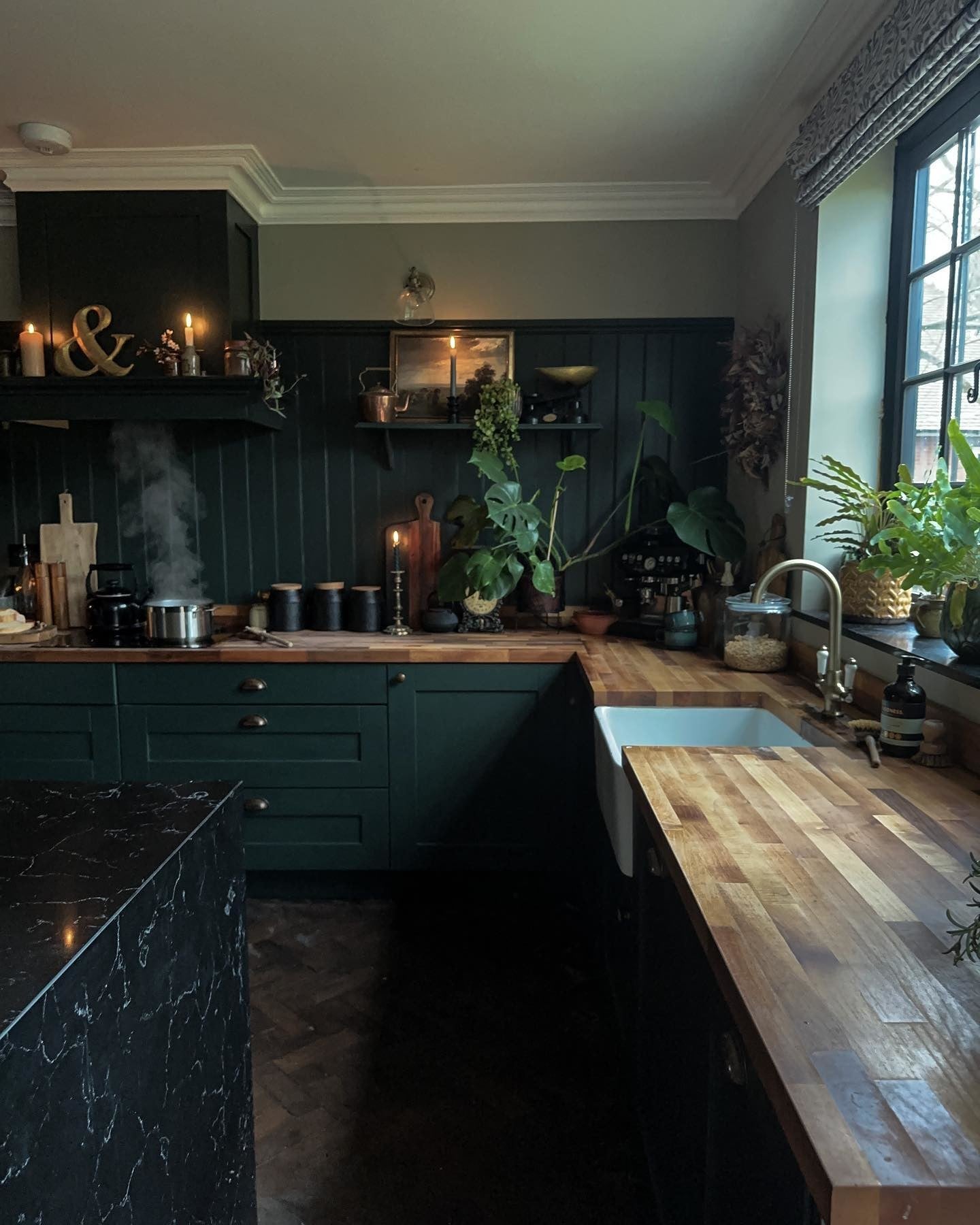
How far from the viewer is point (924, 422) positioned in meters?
2.20

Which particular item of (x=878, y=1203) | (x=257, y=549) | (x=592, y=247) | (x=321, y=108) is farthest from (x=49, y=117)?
(x=878, y=1203)

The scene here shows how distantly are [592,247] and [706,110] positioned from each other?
77cm

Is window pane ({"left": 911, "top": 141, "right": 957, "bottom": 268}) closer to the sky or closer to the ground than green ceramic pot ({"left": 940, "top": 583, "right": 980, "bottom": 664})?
closer to the sky

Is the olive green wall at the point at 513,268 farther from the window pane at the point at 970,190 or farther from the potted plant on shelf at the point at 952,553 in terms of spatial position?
the potted plant on shelf at the point at 952,553

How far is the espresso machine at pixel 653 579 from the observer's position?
305cm

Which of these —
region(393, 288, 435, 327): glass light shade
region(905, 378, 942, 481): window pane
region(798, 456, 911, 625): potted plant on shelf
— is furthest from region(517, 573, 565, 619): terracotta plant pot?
region(905, 378, 942, 481): window pane

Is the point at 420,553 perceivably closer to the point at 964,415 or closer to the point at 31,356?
the point at 31,356

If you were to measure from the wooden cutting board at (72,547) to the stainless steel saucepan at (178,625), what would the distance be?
0.55m

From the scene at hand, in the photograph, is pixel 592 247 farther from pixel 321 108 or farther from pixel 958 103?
pixel 958 103

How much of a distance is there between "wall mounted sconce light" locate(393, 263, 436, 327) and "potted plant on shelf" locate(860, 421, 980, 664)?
189cm

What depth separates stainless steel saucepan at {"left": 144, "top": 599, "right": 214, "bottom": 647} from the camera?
293 cm

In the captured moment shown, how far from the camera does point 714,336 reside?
3232 millimetres

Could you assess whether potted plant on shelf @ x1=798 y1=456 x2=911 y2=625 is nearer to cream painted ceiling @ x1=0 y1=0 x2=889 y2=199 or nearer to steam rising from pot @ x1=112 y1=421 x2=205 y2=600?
cream painted ceiling @ x1=0 y1=0 x2=889 y2=199

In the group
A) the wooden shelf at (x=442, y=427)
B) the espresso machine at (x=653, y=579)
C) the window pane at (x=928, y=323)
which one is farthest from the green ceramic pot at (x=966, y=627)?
the wooden shelf at (x=442, y=427)
